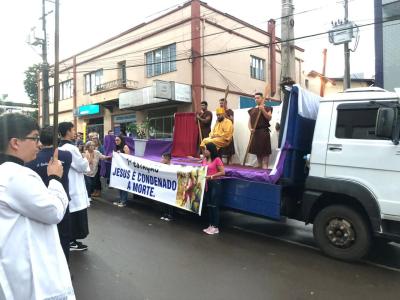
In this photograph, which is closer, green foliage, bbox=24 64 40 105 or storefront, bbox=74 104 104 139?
storefront, bbox=74 104 104 139

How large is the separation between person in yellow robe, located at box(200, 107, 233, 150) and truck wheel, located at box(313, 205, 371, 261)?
11.4ft

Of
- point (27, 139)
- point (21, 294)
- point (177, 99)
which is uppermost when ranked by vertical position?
point (177, 99)

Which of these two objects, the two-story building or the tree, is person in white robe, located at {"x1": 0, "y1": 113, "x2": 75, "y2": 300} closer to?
the two-story building

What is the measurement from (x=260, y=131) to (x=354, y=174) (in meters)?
3.14

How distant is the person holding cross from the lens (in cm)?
827

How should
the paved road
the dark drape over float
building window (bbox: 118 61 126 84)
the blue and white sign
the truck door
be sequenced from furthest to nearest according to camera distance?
the blue and white sign
building window (bbox: 118 61 126 84)
the dark drape over float
the truck door
the paved road

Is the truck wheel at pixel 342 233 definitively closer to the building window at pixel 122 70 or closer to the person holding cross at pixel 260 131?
the person holding cross at pixel 260 131

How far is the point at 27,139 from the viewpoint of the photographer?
2260 millimetres

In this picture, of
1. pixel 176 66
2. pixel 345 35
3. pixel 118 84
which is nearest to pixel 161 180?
pixel 345 35

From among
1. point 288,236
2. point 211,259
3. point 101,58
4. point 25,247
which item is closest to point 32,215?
point 25,247

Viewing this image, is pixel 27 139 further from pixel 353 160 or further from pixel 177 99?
pixel 177 99

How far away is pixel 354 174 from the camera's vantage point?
18.0 feet

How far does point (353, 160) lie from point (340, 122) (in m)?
0.62

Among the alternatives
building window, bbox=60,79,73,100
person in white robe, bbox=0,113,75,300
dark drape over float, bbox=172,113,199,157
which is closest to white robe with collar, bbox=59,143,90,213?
person in white robe, bbox=0,113,75,300
